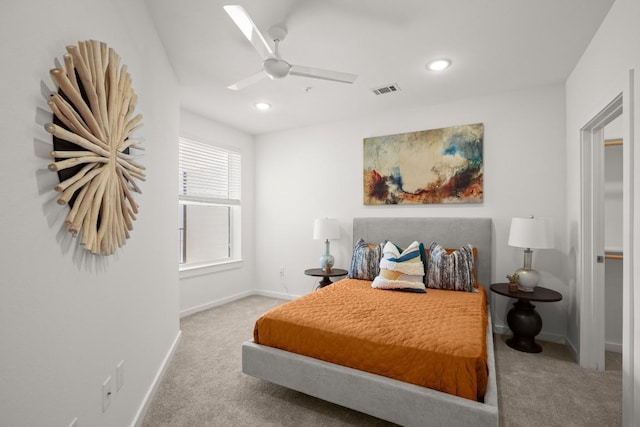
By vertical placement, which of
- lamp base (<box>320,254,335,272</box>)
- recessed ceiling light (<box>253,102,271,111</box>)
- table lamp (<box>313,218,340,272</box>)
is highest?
recessed ceiling light (<box>253,102,271,111</box>)

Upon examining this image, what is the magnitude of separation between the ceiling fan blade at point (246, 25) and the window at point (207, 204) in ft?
7.59

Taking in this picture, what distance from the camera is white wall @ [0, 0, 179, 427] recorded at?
871 mm

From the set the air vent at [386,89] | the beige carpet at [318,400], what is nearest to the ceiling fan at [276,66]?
the air vent at [386,89]

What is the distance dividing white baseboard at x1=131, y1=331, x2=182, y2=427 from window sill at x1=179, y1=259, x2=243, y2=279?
1069 mm

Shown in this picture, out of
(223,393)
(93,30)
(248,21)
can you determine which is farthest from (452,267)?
(93,30)

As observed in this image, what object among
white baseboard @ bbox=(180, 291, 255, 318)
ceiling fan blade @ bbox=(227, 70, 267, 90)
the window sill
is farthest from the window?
ceiling fan blade @ bbox=(227, 70, 267, 90)

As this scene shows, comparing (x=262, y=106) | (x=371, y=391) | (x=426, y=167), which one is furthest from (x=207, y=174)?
Answer: (x=371, y=391)

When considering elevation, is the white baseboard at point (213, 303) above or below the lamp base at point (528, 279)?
below

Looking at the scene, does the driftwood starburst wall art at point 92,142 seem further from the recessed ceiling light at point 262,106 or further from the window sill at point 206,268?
the window sill at point 206,268

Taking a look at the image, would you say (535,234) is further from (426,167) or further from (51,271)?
(51,271)

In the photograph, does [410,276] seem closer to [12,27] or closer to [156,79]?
[156,79]

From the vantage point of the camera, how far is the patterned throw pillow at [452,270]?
2991 mm

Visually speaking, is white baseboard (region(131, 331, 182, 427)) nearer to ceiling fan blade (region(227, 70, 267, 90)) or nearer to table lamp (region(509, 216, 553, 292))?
ceiling fan blade (region(227, 70, 267, 90))

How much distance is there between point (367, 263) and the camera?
11.4 ft
